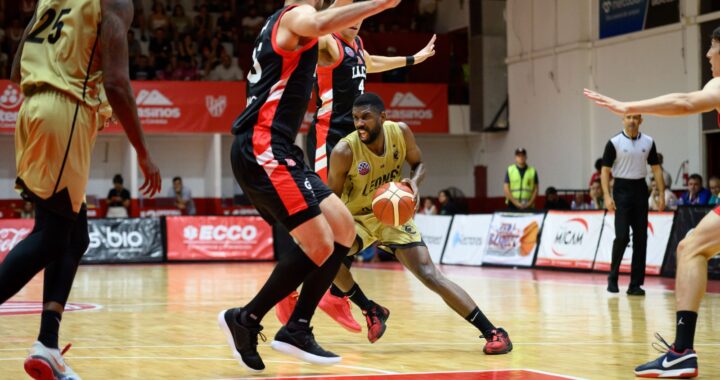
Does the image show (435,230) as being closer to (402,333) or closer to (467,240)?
(467,240)

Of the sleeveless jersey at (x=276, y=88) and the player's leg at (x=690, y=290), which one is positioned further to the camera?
the player's leg at (x=690, y=290)

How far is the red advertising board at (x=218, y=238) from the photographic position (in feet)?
72.0

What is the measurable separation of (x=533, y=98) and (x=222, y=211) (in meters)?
8.64

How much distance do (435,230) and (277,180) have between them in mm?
15822

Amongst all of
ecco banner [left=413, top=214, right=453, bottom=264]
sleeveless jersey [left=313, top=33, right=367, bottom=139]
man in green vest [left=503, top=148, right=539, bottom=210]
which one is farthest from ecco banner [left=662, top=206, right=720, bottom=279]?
sleeveless jersey [left=313, top=33, right=367, bottom=139]

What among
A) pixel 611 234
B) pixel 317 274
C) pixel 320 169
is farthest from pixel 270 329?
pixel 611 234

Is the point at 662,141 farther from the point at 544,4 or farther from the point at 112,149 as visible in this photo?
the point at 112,149

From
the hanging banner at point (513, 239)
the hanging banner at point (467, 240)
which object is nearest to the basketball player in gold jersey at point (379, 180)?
the hanging banner at point (513, 239)

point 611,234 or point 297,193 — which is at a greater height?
point 297,193

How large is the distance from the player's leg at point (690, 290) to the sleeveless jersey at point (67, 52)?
336 centimetres

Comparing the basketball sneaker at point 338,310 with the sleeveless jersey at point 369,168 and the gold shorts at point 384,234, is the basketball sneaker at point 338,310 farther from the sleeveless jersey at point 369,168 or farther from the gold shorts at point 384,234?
the sleeveless jersey at point 369,168

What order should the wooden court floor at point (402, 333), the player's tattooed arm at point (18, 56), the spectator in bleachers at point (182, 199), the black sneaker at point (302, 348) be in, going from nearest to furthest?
the player's tattooed arm at point (18, 56) → the black sneaker at point (302, 348) → the wooden court floor at point (402, 333) → the spectator in bleachers at point (182, 199)

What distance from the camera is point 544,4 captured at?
26.5 meters

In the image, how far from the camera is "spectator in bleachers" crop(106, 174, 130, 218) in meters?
24.7
